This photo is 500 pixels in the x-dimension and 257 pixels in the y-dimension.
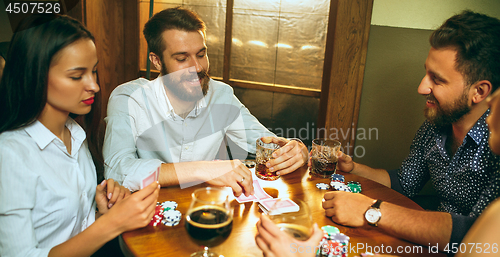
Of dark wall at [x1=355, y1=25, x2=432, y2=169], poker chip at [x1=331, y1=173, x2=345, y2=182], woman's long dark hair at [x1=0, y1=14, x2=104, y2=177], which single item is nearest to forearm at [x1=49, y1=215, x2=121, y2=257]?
woman's long dark hair at [x1=0, y1=14, x2=104, y2=177]

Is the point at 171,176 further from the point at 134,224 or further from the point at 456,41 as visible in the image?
the point at 456,41

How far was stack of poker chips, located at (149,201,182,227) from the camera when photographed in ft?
3.51

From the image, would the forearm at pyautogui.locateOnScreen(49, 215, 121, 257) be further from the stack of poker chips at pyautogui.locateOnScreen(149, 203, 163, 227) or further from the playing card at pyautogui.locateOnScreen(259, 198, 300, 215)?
the playing card at pyautogui.locateOnScreen(259, 198, 300, 215)

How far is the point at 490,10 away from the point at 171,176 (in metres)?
3.01

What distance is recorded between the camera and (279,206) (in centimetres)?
85

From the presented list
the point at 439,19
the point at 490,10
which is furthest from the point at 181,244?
the point at 490,10

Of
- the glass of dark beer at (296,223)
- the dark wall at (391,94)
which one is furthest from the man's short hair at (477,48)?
the dark wall at (391,94)

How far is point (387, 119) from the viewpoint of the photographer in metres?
2.98

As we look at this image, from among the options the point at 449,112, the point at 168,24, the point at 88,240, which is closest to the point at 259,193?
the point at 88,240

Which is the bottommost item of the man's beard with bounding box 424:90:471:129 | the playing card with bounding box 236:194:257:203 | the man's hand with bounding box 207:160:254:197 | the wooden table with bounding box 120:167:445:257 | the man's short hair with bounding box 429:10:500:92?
the wooden table with bounding box 120:167:445:257

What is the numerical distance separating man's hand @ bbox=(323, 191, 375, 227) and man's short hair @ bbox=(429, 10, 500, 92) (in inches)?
34.0

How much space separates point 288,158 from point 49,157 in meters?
1.03

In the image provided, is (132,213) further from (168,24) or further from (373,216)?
(168,24)

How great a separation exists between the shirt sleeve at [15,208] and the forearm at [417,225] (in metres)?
1.15
